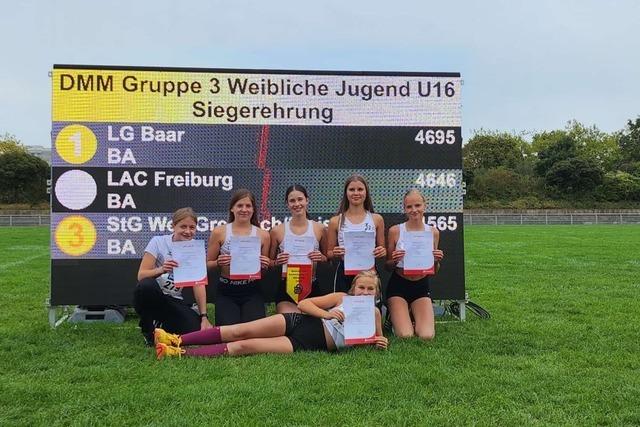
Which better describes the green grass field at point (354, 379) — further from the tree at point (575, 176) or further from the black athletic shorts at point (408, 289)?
the tree at point (575, 176)

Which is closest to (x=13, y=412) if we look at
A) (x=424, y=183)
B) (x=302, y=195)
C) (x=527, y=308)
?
(x=302, y=195)

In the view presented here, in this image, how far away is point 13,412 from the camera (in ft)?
11.5

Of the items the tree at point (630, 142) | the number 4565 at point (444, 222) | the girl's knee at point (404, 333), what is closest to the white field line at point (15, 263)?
the number 4565 at point (444, 222)

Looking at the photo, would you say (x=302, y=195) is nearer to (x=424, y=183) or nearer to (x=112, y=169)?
(x=424, y=183)

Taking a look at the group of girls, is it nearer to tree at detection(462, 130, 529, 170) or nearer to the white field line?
the white field line

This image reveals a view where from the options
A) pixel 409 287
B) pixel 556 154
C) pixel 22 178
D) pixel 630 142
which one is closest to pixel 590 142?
pixel 630 142

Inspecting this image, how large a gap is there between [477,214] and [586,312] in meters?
36.1

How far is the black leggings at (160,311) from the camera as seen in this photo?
16.7 feet

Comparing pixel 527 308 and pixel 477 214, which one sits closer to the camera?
pixel 527 308

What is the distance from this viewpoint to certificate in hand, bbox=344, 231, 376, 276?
5.36 metres

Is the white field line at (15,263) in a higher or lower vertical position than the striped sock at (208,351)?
higher

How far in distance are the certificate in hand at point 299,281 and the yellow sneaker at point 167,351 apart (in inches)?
48.2

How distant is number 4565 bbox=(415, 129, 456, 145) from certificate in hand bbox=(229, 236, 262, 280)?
2201mm

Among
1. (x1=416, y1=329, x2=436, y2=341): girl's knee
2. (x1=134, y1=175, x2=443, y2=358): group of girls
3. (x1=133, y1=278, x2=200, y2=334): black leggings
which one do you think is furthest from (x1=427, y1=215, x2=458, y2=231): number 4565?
(x1=133, y1=278, x2=200, y2=334): black leggings
